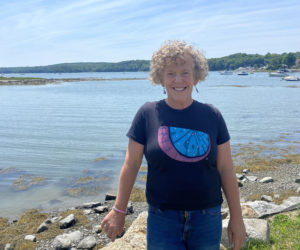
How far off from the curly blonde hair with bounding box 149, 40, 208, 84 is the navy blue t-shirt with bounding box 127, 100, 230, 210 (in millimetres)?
275

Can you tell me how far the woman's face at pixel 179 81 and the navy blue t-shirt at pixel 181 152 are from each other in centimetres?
7

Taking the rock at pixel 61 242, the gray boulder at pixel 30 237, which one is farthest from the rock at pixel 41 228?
the rock at pixel 61 242

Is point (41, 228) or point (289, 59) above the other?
point (289, 59)

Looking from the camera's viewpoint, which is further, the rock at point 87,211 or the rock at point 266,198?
the rock at point 266,198

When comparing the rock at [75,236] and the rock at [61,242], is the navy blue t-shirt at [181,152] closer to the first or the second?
the rock at [61,242]

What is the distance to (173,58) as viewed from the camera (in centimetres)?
274

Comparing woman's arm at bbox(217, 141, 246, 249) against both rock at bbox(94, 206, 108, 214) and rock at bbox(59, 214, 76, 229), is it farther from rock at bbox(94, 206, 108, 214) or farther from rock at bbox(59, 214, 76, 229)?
rock at bbox(94, 206, 108, 214)

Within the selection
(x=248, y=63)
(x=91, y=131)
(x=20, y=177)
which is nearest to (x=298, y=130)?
(x=91, y=131)

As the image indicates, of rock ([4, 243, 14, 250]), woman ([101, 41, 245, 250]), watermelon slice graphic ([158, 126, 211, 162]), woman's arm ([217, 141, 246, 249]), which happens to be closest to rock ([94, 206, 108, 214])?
rock ([4, 243, 14, 250])

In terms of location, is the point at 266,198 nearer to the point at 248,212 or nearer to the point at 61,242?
the point at 248,212

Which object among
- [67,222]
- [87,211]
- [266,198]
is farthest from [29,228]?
[266,198]

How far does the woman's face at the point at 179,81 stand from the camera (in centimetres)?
274

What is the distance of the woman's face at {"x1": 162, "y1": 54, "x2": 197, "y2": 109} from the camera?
8.99ft

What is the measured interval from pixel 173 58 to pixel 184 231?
1416 mm
